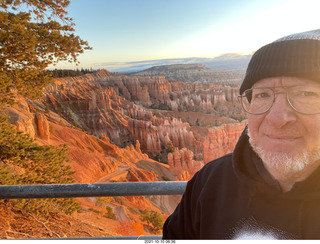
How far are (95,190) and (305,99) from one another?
3.67ft

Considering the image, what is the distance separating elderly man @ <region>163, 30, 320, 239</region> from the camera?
2.77ft

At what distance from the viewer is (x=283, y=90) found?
2.97 ft

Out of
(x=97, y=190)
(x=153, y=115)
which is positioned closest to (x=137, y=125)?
(x=153, y=115)

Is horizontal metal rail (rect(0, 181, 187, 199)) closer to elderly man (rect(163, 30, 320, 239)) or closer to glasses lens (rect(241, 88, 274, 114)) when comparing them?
elderly man (rect(163, 30, 320, 239))

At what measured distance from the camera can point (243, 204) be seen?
0.91 metres

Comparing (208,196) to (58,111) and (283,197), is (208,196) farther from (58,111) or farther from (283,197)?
(58,111)

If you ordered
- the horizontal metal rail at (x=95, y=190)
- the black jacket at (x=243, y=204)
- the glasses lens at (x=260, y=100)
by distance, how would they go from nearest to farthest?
1. the black jacket at (x=243, y=204)
2. the glasses lens at (x=260, y=100)
3. the horizontal metal rail at (x=95, y=190)

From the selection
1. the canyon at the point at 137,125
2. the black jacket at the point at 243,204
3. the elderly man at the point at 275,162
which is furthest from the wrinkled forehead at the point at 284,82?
the canyon at the point at 137,125

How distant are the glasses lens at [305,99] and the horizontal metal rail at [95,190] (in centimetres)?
74

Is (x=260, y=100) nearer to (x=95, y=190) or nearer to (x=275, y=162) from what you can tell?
(x=275, y=162)

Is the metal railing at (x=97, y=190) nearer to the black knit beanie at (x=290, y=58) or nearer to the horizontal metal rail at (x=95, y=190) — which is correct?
the horizontal metal rail at (x=95, y=190)

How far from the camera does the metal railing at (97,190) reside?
1480mm

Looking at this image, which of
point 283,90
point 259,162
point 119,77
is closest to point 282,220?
point 259,162

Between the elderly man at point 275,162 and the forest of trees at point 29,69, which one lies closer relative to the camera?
the elderly man at point 275,162
